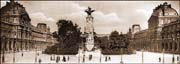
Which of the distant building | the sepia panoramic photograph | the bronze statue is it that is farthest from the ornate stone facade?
the bronze statue

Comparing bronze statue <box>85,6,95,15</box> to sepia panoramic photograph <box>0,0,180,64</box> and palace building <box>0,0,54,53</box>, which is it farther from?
palace building <box>0,0,54,53</box>

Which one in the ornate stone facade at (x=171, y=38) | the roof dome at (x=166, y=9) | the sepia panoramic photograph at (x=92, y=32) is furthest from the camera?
the ornate stone facade at (x=171, y=38)

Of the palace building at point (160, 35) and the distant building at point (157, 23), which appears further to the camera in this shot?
the distant building at point (157, 23)

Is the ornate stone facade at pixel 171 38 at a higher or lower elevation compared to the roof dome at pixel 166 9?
lower

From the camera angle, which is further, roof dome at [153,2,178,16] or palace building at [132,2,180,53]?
palace building at [132,2,180,53]

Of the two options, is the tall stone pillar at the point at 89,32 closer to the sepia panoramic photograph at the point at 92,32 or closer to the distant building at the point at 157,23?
the sepia panoramic photograph at the point at 92,32

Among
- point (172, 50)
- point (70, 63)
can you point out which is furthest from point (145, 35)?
point (70, 63)

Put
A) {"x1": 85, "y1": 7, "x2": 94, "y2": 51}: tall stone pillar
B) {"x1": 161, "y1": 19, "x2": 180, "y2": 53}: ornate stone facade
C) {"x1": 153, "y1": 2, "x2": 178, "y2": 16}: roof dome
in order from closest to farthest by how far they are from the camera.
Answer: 1. {"x1": 153, "y1": 2, "x2": 178, "y2": 16}: roof dome
2. {"x1": 161, "y1": 19, "x2": 180, "y2": 53}: ornate stone facade
3. {"x1": 85, "y1": 7, "x2": 94, "y2": 51}: tall stone pillar

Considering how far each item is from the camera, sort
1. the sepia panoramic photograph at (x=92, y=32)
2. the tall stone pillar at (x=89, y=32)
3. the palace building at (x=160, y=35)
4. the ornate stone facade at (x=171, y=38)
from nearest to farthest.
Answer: the sepia panoramic photograph at (x=92, y=32) < the ornate stone facade at (x=171, y=38) < the palace building at (x=160, y=35) < the tall stone pillar at (x=89, y=32)

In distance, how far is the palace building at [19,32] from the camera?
15844mm

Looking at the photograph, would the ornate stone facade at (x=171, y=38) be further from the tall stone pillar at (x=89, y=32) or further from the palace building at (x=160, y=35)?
the tall stone pillar at (x=89, y=32)

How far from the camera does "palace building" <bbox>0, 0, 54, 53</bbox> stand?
52.0 feet

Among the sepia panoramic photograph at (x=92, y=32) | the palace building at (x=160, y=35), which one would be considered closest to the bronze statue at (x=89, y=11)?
the sepia panoramic photograph at (x=92, y=32)

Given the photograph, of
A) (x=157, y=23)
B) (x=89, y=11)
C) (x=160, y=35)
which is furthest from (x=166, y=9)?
(x=89, y=11)
